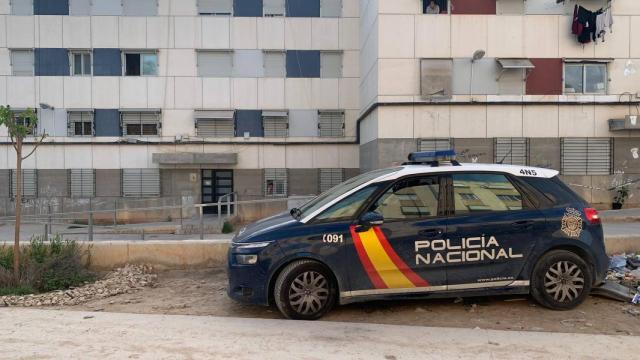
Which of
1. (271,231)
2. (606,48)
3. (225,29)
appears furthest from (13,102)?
(606,48)

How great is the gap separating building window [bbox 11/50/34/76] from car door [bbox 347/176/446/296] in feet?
65.3

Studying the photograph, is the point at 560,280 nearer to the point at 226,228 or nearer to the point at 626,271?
the point at 626,271

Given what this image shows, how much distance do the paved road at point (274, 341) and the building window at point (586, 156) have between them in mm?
12670

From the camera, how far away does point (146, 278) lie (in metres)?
7.01

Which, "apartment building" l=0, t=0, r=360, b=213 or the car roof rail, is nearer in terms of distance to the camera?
the car roof rail

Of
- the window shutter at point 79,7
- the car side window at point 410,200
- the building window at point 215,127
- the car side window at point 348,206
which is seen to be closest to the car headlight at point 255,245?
the car side window at point 348,206

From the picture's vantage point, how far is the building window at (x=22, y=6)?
19.7 metres

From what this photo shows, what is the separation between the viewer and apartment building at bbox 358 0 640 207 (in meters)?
15.5

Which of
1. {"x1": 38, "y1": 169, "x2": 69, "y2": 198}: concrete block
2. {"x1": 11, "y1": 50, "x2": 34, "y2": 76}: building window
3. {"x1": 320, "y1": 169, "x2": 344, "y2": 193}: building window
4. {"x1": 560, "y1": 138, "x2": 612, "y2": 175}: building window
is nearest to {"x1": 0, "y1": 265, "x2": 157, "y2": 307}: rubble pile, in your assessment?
{"x1": 320, "y1": 169, "x2": 344, "y2": 193}: building window

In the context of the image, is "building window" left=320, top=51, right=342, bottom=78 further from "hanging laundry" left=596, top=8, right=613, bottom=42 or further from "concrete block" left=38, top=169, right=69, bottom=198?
"concrete block" left=38, top=169, right=69, bottom=198

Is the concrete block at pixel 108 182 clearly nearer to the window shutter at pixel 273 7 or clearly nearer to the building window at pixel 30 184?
Answer: the building window at pixel 30 184

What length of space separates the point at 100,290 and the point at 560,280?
5.80 metres

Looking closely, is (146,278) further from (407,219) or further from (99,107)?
(99,107)

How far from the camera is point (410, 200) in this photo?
5.34 meters
